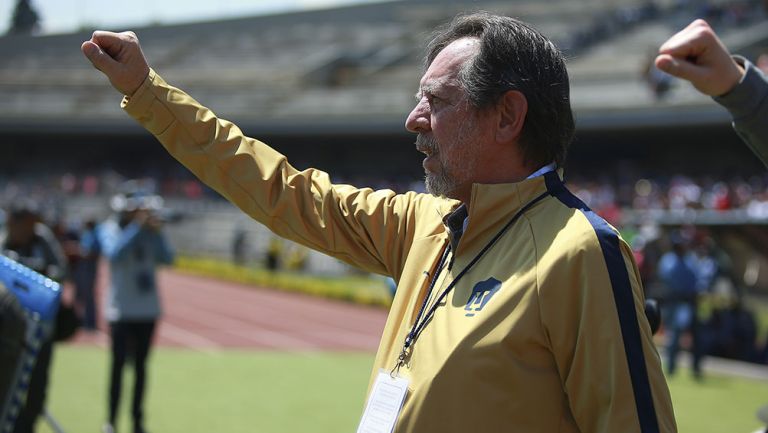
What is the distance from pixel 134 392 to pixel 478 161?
556 centimetres

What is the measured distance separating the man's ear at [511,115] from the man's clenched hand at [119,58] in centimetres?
96

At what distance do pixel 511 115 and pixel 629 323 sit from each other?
557mm

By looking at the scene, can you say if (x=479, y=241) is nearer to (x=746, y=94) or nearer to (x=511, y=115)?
(x=511, y=115)

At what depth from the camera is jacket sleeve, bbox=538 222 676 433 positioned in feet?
5.35

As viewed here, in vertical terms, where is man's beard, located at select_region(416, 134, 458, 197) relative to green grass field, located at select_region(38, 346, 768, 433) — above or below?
above

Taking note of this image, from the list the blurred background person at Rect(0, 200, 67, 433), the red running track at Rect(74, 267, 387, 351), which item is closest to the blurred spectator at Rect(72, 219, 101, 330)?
the red running track at Rect(74, 267, 387, 351)

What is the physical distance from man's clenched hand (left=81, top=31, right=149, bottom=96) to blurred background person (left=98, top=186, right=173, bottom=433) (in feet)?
16.2

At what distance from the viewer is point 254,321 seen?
54.2 feet

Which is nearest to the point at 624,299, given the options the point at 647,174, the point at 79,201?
the point at 647,174

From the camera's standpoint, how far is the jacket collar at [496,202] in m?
1.90

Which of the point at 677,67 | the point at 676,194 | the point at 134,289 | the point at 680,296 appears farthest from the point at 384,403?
the point at 676,194

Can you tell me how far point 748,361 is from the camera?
472 inches

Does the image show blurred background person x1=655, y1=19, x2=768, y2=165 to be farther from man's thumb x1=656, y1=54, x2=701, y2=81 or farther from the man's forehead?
the man's forehead

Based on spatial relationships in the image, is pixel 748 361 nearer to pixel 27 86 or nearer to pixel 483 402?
pixel 483 402
